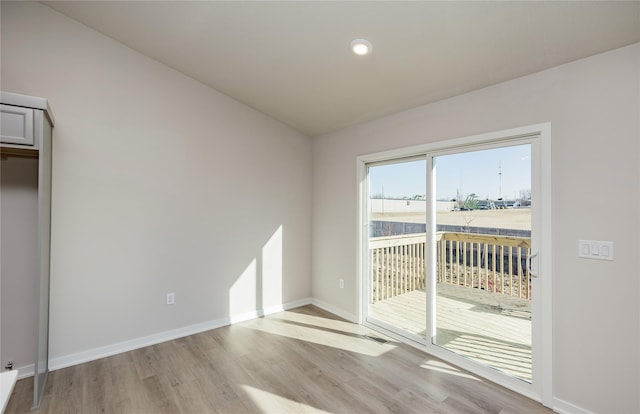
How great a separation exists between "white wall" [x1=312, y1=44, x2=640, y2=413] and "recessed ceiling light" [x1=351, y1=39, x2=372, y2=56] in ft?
3.36

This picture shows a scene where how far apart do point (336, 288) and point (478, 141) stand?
240 centimetres

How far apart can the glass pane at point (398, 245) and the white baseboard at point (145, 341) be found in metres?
1.44

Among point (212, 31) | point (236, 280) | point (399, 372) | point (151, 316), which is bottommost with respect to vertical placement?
point (399, 372)

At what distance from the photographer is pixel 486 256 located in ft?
8.55

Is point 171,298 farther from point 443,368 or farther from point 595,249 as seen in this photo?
point 595,249

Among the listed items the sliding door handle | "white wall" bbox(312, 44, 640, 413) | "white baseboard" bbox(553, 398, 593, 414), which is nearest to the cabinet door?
"white wall" bbox(312, 44, 640, 413)

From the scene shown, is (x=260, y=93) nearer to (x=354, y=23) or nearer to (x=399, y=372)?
(x=354, y=23)

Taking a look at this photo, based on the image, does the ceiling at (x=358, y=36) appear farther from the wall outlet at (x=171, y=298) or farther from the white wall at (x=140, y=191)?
the wall outlet at (x=171, y=298)

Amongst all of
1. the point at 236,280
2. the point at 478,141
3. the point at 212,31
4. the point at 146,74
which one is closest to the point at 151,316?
the point at 236,280

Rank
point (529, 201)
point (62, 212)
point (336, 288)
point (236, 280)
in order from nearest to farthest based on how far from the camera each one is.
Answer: point (529, 201)
point (62, 212)
point (236, 280)
point (336, 288)

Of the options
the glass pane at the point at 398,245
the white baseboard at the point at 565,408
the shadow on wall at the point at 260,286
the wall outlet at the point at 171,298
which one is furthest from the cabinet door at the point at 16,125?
the white baseboard at the point at 565,408

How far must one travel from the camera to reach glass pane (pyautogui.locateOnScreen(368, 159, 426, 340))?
10.2 feet

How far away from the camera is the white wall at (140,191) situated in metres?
2.59

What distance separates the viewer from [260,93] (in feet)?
10.9
